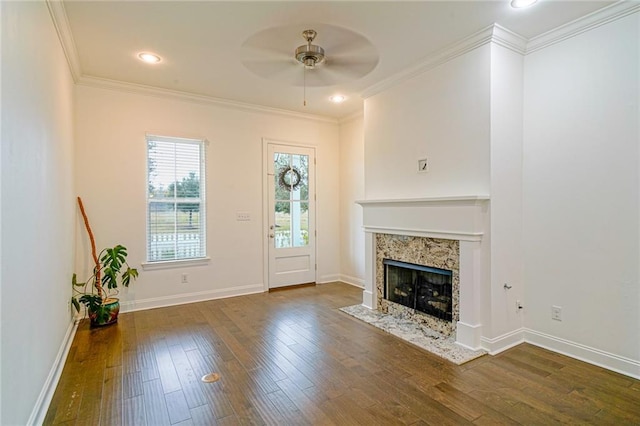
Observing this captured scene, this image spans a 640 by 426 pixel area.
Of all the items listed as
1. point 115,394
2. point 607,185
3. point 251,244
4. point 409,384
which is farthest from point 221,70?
point 607,185

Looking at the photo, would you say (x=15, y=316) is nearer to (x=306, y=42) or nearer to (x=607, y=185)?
(x=306, y=42)

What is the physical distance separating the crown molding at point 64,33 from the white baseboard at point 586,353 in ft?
15.5

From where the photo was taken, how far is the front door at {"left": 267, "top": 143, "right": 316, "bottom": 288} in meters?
5.09

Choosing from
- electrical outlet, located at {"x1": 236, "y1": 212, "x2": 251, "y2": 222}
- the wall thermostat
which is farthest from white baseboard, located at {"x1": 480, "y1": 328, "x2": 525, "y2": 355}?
electrical outlet, located at {"x1": 236, "y1": 212, "x2": 251, "y2": 222}

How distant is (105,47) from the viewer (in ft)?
10.2

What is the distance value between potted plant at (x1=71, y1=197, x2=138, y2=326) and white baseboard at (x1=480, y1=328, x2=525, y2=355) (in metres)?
3.79

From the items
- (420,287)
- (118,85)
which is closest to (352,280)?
(420,287)

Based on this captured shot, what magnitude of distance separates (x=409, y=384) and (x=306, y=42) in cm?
298

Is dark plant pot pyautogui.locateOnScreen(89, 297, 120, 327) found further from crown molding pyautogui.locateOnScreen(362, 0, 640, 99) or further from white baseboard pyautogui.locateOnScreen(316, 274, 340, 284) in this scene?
crown molding pyautogui.locateOnScreen(362, 0, 640, 99)

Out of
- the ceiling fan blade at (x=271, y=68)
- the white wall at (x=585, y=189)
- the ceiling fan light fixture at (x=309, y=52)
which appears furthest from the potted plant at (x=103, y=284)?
the white wall at (x=585, y=189)

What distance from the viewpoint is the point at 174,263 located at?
4.31 m

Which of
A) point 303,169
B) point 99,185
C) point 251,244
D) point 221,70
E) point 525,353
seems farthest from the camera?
point 303,169

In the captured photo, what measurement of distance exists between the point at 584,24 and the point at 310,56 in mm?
2287

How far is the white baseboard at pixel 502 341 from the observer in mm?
2859
